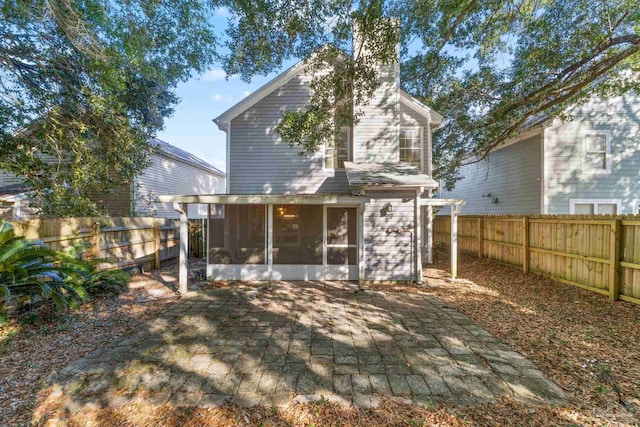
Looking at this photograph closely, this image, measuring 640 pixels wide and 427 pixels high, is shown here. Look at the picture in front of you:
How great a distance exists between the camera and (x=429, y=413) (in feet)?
8.82

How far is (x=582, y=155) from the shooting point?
432 inches

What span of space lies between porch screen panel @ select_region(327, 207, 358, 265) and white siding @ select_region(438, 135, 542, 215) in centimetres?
866

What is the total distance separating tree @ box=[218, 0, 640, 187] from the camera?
6562mm

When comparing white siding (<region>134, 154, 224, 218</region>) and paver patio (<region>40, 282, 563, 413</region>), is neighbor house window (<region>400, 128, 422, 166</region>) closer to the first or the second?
paver patio (<region>40, 282, 563, 413</region>)

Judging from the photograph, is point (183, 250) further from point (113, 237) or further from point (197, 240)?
point (197, 240)

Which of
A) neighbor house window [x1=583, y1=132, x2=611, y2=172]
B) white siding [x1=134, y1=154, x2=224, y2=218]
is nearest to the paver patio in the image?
white siding [x1=134, y1=154, x2=224, y2=218]

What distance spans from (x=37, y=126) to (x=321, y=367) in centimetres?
844

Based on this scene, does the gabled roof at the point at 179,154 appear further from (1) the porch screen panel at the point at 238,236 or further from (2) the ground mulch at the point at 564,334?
(2) the ground mulch at the point at 564,334

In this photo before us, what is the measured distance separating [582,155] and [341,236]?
1077 centimetres

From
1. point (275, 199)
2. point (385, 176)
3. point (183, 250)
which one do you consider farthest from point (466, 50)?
point (183, 250)

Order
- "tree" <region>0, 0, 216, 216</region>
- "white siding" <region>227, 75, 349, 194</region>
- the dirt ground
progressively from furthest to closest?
"white siding" <region>227, 75, 349, 194</region> → "tree" <region>0, 0, 216, 216</region> → the dirt ground

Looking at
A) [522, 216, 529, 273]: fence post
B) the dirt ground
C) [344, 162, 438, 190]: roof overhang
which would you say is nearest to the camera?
the dirt ground

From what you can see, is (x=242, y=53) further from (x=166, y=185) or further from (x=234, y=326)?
(x=166, y=185)

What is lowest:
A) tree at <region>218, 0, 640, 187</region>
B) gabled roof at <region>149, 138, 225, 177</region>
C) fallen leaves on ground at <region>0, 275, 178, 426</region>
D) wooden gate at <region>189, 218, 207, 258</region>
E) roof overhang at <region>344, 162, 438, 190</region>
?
fallen leaves on ground at <region>0, 275, 178, 426</region>
